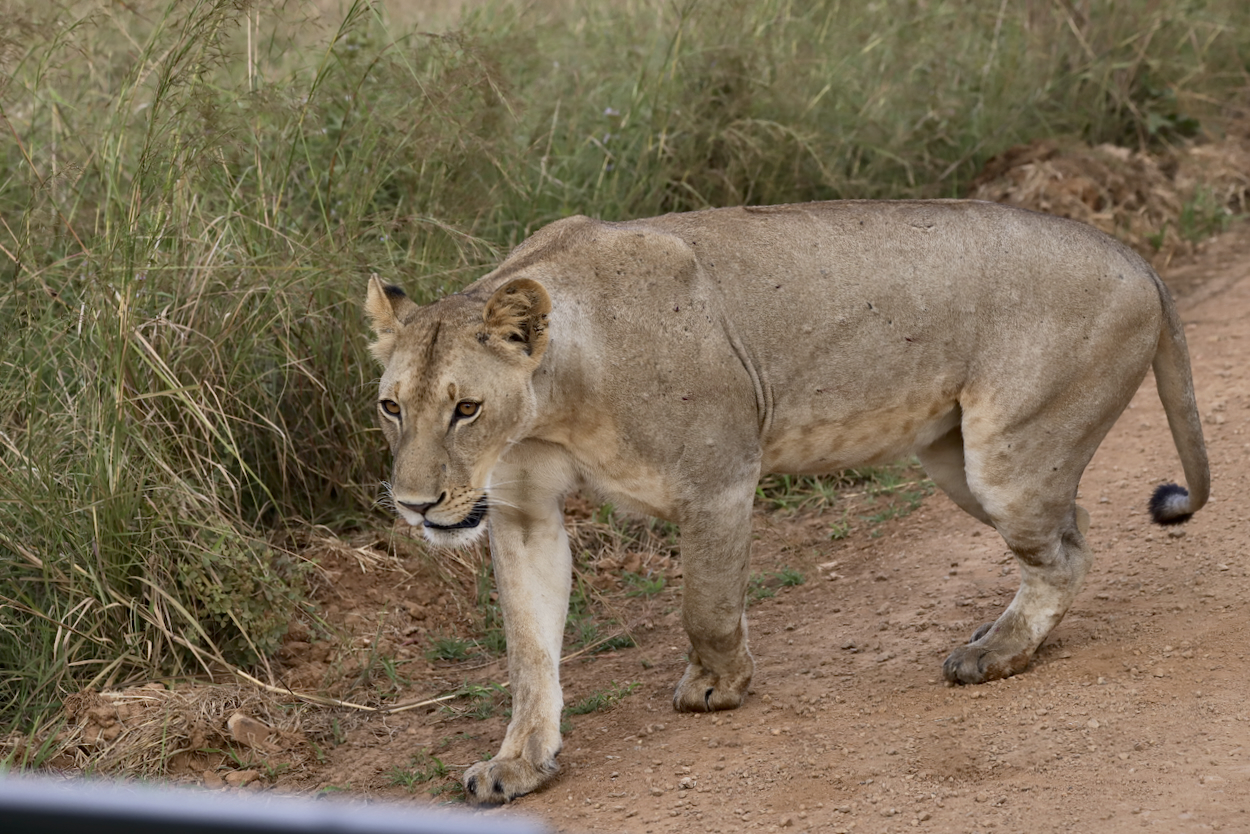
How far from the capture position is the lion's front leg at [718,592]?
4.26 metres

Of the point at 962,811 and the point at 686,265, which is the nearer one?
the point at 962,811

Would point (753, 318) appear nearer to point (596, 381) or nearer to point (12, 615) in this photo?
point (596, 381)

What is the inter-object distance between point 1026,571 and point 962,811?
4.08 feet

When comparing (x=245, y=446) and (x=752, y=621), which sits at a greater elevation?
(x=245, y=446)

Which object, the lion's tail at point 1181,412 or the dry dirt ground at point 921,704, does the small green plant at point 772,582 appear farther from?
the lion's tail at point 1181,412

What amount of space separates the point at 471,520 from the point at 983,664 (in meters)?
1.82

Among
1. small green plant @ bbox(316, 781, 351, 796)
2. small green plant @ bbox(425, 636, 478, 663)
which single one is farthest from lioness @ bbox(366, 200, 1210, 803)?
small green plant @ bbox(425, 636, 478, 663)

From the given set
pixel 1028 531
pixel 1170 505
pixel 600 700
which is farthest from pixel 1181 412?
pixel 600 700

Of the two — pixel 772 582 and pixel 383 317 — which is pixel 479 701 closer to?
pixel 772 582

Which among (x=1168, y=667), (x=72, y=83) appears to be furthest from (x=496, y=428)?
(x=72, y=83)

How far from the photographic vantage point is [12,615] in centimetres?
472

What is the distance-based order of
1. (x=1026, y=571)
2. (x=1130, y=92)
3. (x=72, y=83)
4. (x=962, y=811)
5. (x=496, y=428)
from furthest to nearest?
1. (x=1130, y=92)
2. (x=72, y=83)
3. (x=1026, y=571)
4. (x=496, y=428)
5. (x=962, y=811)

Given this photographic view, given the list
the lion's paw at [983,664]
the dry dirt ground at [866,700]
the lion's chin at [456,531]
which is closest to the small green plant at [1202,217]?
the dry dirt ground at [866,700]

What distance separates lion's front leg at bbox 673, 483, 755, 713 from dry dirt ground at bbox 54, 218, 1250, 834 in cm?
10
